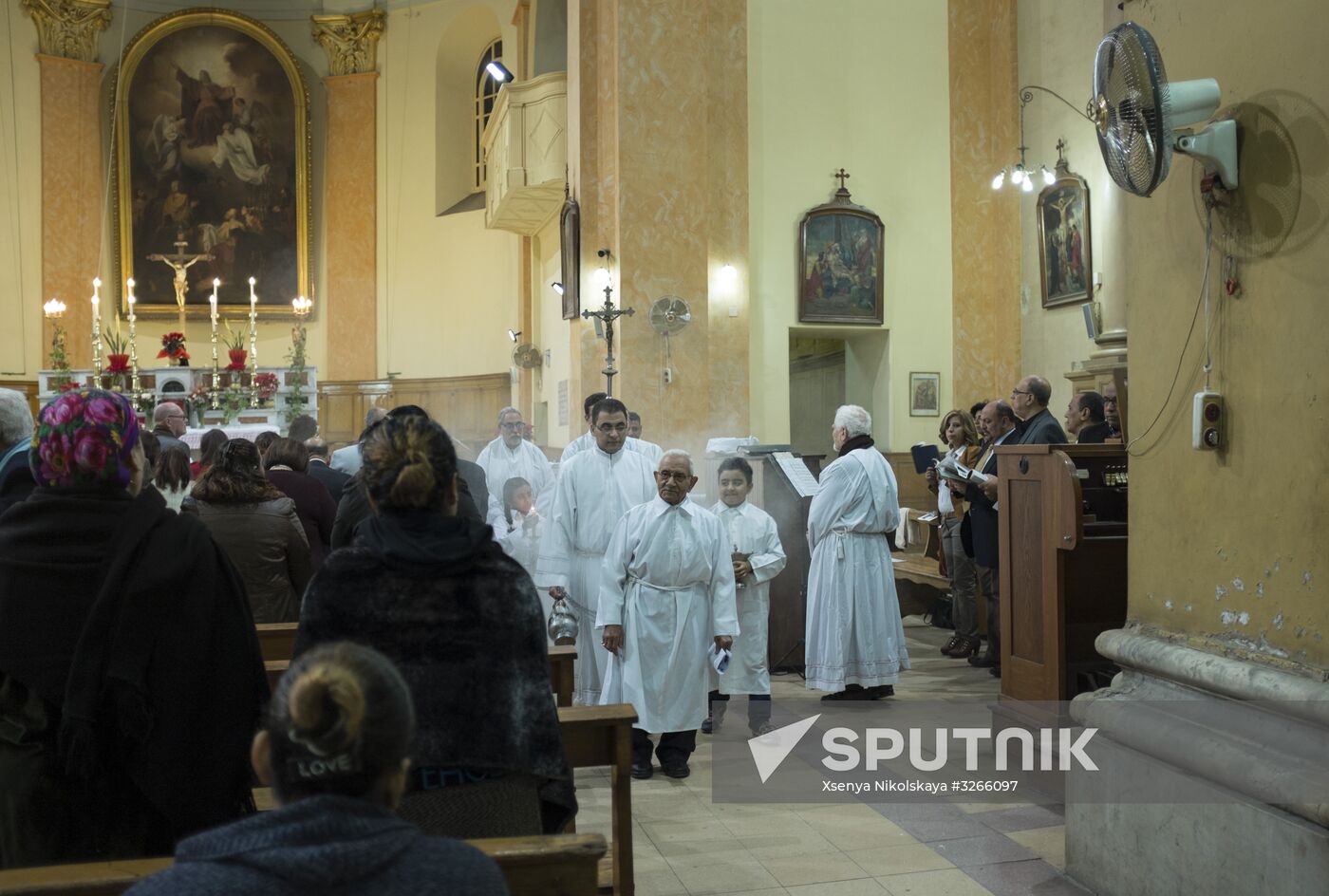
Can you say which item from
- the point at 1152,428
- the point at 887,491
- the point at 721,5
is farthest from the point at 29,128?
the point at 1152,428

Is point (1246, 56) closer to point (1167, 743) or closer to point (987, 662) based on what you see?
point (1167, 743)

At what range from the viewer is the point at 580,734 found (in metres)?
3.29

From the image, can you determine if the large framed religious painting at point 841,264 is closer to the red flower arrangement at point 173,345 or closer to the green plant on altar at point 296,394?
the green plant on altar at point 296,394

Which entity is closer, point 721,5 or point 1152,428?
point 1152,428

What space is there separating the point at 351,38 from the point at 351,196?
2.47 meters

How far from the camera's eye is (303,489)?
551 cm

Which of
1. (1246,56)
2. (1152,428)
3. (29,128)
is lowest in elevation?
(1152,428)

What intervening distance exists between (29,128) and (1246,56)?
60.8 feet

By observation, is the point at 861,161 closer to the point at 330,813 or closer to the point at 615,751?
the point at 615,751

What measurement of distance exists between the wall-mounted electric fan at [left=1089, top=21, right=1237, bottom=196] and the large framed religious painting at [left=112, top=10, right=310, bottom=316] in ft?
56.1

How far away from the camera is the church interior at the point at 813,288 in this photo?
10.9 feet

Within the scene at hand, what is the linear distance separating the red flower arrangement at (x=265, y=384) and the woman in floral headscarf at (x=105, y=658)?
10.1 meters

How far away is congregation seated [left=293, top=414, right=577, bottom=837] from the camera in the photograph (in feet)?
7.36

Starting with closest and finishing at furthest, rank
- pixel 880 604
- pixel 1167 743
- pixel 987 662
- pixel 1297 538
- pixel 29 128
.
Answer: pixel 1297 538, pixel 1167 743, pixel 880 604, pixel 987 662, pixel 29 128
